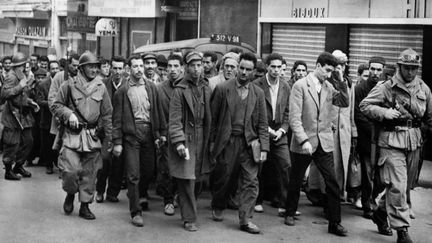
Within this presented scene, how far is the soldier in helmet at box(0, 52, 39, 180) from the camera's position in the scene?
1252cm

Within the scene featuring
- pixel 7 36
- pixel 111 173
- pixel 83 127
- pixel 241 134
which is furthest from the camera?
pixel 7 36

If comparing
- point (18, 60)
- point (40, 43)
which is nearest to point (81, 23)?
point (40, 43)

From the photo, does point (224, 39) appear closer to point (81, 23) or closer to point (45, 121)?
point (45, 121)

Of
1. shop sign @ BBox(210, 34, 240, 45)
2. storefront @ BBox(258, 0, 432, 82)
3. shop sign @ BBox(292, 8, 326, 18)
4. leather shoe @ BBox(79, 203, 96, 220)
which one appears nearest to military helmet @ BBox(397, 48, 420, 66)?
leather shoe @ BBox(79, 203, 96, 220)

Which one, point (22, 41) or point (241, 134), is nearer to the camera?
point (241, 134)

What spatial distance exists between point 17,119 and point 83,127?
3.46 metres

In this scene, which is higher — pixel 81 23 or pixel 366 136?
pixel 81 23

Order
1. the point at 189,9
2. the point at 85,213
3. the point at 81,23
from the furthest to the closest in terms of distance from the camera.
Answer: the point at 81,23 < the point at 189,9 < the point at 85,213

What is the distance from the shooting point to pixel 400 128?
880 cm

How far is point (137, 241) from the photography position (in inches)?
342

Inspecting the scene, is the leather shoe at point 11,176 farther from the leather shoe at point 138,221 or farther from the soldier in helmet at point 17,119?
the leather shoe at point 138,221

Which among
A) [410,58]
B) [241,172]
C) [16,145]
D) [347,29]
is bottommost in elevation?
[16,145]

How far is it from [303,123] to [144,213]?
240 cm

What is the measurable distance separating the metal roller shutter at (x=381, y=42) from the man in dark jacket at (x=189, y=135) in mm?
7230
